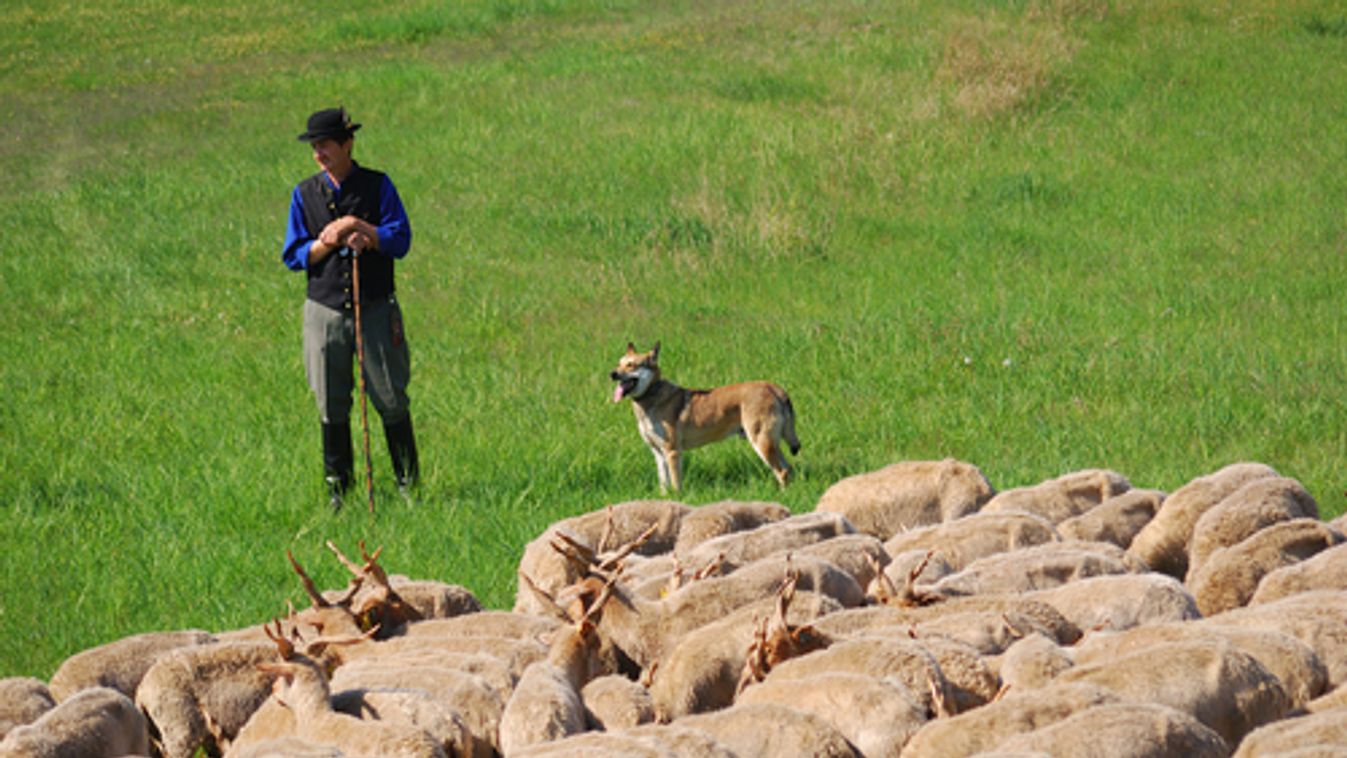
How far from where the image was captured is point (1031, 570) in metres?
7.49

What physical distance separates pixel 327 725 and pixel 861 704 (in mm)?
1663

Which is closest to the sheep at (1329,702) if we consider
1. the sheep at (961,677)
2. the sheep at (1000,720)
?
the sheep at (1000,720)

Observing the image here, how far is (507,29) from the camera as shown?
3469 centimetres

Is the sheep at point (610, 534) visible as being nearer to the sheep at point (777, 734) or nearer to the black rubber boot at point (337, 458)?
the sheep at point (777, 734)

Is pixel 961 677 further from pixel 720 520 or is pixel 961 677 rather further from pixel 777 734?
pixel 720 520

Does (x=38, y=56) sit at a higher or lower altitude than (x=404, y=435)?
higher

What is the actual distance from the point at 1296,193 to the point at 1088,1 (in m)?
9.78

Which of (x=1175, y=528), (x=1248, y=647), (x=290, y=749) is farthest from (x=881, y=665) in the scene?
(x=1175, y=528)

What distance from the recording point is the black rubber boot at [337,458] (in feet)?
38.8

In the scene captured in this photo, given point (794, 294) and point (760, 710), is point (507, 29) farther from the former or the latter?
point (760, 710)

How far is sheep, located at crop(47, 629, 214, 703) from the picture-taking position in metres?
6.86

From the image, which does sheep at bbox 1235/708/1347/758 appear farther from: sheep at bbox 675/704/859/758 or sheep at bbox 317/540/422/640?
sheep at bbox 317/540/422/640

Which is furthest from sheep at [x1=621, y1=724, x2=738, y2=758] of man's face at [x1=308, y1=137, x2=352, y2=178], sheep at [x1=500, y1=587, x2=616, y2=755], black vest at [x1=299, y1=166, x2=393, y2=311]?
man's face at [x1=308, y1=137, x2=352, y2=178]

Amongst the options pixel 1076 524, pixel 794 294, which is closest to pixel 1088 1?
pixel 794 294
